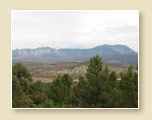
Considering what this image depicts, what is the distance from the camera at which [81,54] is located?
7.54 m

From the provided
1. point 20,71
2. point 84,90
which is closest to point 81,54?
point 84,90

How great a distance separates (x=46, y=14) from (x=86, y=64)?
4.25ft

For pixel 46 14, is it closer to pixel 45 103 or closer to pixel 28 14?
pixel 28 14

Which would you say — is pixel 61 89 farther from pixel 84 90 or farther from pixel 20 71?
pixel 20 71

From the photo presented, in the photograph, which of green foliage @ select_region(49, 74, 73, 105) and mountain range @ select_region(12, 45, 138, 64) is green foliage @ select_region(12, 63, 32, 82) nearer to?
mountain range @ select_region(12, 45, 138, 64)

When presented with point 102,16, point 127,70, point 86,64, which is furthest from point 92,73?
point 102,16

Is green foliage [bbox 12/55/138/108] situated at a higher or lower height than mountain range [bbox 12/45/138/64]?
lower

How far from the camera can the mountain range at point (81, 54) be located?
7.47 meters

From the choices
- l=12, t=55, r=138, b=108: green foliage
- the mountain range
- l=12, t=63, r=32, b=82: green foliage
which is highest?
the mountain range

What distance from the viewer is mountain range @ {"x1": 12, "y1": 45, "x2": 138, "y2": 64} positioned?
24.5 feet

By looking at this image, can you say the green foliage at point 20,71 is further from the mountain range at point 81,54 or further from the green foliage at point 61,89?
the green foliage at point 61,89

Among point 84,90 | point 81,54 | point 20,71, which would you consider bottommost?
point 84,90

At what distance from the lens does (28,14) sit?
7.50 metres

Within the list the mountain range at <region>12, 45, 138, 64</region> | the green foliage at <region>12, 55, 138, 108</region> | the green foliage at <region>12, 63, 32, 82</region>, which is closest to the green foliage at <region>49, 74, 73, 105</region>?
the green foliage at <region>12, 55, 138, 108</region>
